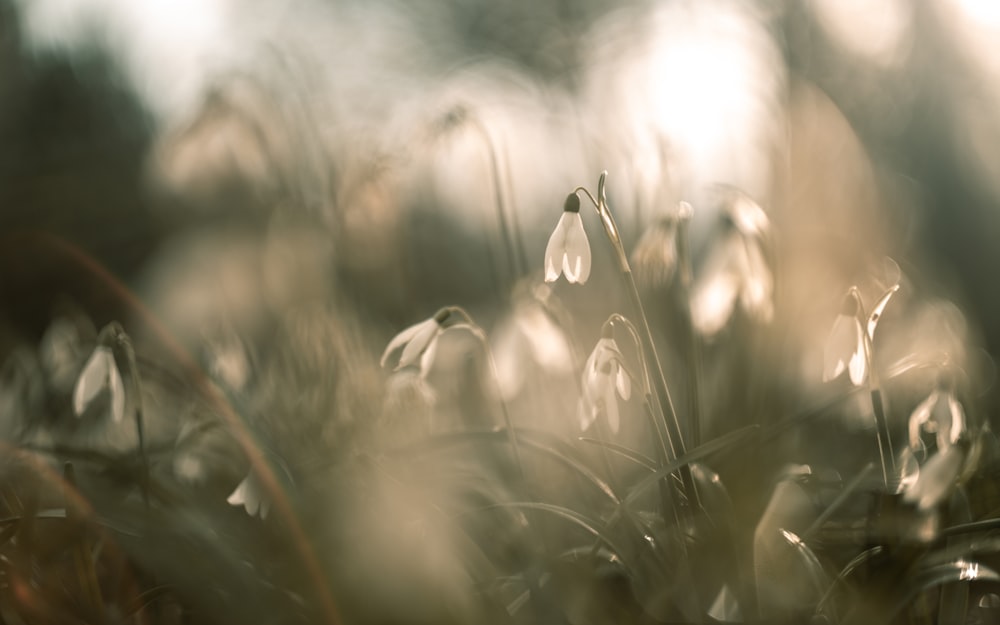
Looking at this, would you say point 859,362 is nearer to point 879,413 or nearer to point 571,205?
point 879,413

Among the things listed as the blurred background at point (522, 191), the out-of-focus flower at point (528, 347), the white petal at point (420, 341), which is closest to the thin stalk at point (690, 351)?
the blurred background at point (522, 191)

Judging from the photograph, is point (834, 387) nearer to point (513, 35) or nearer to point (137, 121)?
point (513, 35)

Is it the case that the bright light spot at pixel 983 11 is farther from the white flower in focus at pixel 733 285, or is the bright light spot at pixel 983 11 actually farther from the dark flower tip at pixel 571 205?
the dark flower tip at pixel 571 205

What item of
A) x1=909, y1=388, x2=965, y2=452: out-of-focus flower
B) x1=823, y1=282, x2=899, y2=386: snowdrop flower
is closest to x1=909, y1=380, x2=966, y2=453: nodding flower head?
x1=909, y1=388, x2=965, y2=452: out-of-focus flower

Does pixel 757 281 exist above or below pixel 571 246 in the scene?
below

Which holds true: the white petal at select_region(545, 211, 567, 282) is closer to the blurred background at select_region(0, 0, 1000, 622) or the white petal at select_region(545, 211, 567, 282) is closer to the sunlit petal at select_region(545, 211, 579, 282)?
the sunlit petal at select_region(545, 211, 579, 282)

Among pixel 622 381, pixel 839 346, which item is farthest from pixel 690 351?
pixel 839 346
